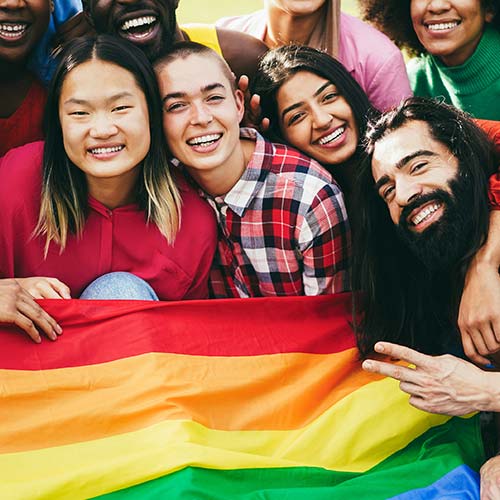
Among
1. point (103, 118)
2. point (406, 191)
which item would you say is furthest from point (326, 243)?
point (103, 118)

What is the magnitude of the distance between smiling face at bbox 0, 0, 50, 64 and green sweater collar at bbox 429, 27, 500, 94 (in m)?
1.88

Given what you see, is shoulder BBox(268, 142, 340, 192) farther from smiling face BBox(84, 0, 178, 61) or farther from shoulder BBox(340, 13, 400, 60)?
shoulder BBox(340, 13, 400, 60)

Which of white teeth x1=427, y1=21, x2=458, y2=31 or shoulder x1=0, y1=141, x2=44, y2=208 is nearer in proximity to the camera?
shoulder x1=0, y1=141, x2=44, y2=208

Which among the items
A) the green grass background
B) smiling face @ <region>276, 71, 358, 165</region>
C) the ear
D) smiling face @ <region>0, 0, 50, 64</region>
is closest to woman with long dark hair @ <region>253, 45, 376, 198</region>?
smiling face @ <region>276, 71, 358, 165</region>

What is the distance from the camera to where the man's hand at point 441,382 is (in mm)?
2787

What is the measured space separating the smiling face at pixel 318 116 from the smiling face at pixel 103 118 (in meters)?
0.62

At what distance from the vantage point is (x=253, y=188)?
3.51 meters

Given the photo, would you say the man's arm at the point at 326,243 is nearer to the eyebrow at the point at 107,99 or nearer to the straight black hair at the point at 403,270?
the straight black hair at the point at 403,270

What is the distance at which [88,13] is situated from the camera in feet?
12.3

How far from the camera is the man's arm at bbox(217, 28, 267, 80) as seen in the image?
4016mm

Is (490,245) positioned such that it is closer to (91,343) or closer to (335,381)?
(335,381)

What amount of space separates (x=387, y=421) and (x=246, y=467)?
0.52 m

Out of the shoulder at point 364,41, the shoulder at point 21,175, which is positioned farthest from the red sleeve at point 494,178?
the shoulder at point 21,175

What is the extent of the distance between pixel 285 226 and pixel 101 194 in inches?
26.8
